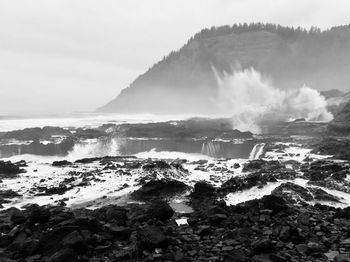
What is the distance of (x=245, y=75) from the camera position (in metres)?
115

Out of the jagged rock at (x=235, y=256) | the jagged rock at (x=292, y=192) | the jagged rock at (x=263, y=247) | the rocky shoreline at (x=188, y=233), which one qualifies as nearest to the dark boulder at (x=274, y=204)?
the rocky shoreline at (x=188, y=233)

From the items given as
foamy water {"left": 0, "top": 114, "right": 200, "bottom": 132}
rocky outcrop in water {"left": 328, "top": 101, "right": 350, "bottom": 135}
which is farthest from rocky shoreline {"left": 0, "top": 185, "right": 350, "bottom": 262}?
foamy water {"left": 0, "top": 114, "right": 200, "bottom": 132}

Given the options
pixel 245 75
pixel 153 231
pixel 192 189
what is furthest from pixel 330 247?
pixel 245 75

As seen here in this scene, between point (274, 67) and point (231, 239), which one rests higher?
point (274, 67)

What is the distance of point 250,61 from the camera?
16612 cm

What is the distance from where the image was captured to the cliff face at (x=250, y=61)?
16788 cm

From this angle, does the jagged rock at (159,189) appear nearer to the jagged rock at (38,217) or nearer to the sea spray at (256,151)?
the jagged rock at (38,217)

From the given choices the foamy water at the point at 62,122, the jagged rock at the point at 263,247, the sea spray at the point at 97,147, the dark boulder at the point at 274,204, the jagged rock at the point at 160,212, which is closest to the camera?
the jagged rock at the point at 263,247

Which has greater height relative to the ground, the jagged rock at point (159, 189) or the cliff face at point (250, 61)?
the cliff face at point (250, 61)

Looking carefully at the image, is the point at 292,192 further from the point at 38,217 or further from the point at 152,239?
the point at 38,217

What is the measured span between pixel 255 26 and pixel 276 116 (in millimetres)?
116996

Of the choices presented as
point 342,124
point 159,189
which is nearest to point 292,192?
point 159,189

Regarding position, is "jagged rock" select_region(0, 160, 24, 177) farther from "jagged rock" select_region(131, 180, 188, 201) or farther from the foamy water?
the foamy water

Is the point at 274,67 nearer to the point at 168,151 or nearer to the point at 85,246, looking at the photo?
the point at 168,151
